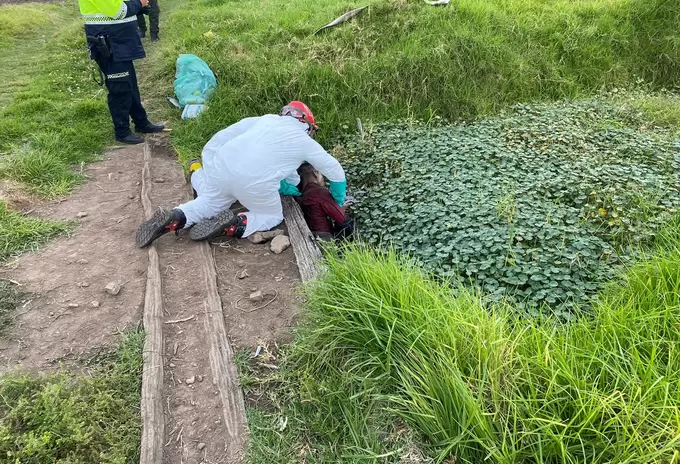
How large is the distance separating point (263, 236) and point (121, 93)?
3.15 m

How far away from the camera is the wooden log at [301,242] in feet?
12.2

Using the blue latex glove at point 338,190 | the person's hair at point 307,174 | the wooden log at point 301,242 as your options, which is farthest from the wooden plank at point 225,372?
the person's hair at point 307,174

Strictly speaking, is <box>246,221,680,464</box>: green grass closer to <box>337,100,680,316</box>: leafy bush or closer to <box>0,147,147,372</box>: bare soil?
<box>337,100,680,316</box>: leafy bush

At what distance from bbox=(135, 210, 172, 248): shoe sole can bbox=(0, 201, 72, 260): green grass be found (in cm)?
84

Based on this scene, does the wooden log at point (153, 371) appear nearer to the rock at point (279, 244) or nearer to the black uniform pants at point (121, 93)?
the rock at point (279, 244)

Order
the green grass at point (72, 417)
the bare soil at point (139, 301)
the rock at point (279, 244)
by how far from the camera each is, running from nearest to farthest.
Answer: the green grass at point (72, 417), the bare soil at point (139, 301), the rock at point (279, 244)

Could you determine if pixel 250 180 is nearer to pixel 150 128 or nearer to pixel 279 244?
pixel 279 244

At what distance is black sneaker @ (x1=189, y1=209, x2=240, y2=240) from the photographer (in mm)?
4168

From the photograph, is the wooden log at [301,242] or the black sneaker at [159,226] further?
the black sneaker at [159,226]

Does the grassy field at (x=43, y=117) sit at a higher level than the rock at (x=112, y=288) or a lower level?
lower

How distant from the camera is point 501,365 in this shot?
2.36 m

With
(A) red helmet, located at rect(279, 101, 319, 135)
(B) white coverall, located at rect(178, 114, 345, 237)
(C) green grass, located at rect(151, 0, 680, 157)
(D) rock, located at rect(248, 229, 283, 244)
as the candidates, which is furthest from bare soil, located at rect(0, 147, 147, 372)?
(A) red helmet, located at rect(279, 101, 319, 135)

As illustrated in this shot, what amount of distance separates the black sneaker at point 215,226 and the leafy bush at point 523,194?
1.32m

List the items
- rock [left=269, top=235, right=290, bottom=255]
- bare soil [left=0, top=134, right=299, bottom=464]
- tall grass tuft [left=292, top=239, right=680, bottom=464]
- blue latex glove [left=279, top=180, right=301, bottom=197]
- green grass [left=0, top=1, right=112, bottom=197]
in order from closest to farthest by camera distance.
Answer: tall grass tuft [left=292, top=239, right=680, bottom=464] < bare soil [left=0, top=134, right=299, bottom=464] < rock [left=269, top=235, right=290, bottom=255] < blue latex glove [left=279, top=180, right=301, bottom=197] < green grass [left=0, top=1, right=112, bottom=197]
